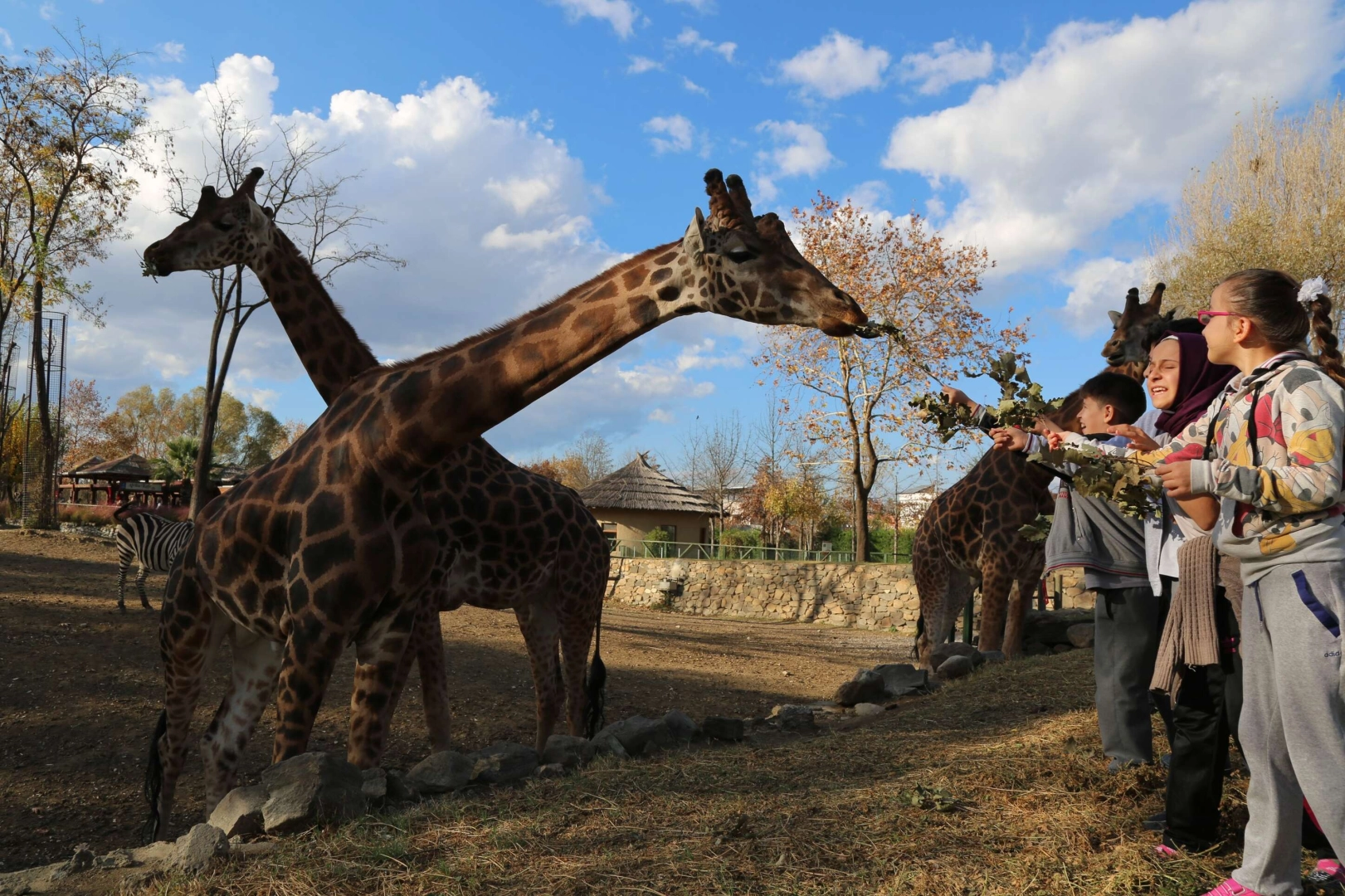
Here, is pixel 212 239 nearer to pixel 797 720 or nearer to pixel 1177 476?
pixel 797 720

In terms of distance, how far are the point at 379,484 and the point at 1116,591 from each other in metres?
3.52

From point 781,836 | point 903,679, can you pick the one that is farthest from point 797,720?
point 781,836

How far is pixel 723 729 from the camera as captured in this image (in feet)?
20.3

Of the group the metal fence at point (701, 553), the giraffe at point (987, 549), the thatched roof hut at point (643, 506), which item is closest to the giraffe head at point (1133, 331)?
the giraffe at point (987, 549)

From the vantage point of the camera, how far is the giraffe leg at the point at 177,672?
4.74 m

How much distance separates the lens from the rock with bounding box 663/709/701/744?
599 cm

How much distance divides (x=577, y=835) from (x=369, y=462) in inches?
73.4

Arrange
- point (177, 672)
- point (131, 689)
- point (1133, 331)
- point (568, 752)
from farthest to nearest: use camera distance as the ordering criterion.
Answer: point (131, 689) → point (1133, 331) → point (568, 752) → point (177, 672)

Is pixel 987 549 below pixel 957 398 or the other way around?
below

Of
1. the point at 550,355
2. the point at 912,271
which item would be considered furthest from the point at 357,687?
the point at 912,271

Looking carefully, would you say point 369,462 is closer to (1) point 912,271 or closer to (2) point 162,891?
(2) point 162,891

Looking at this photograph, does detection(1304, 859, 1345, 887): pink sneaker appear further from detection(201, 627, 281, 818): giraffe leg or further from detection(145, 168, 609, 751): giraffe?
detection(201, 627, 281, 818): giraffe leg

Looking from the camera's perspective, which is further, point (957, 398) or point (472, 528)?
point (472, 528)

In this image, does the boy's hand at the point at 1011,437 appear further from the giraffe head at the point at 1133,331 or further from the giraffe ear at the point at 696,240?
the giraffe head at the point at 1133,331
